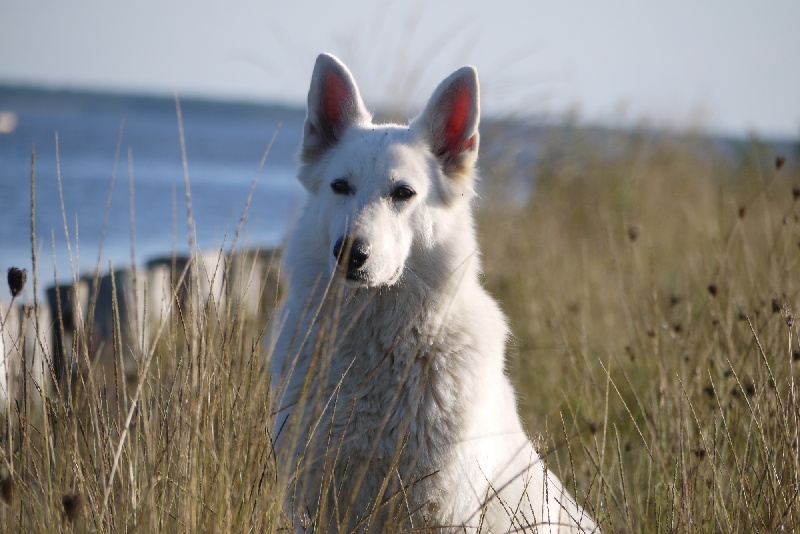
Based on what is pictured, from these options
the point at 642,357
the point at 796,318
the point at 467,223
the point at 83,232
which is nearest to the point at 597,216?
the point at 642,357

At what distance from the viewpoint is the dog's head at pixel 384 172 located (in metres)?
3.03

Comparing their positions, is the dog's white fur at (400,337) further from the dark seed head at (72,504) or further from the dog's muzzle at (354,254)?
the dark seed head at (72,504)

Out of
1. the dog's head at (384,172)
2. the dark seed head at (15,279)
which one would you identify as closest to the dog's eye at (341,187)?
the dog's head at (384,172)

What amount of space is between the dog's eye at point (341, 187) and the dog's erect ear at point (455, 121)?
50 centimetres

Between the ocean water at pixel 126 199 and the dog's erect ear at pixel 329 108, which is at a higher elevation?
the dog's erect ear at pixel 329 108

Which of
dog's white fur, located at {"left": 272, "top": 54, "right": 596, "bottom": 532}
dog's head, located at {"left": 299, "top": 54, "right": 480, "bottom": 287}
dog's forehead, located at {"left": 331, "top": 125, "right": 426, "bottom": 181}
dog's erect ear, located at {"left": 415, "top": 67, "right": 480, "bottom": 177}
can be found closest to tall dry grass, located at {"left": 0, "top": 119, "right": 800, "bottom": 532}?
dog's white fur, located at {"left": 272, "top": 54, "right": 596, "bottom": 532}

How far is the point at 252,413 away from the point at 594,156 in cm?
993

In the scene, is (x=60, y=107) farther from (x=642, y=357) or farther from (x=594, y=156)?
(x=642, y=357)

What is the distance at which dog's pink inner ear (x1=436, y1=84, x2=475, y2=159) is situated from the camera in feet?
11.3

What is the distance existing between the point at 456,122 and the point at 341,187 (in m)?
0.66

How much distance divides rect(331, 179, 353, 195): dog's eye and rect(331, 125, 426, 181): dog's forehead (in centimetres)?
4

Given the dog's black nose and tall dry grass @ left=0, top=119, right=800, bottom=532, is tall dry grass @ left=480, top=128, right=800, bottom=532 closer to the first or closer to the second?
tall dry grass @ left=0, top=119, right=800, bottom=532

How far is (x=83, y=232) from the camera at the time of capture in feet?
31.5

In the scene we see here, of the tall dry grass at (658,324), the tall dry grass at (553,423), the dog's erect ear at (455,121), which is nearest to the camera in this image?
the tall dry grass at (553,423)
